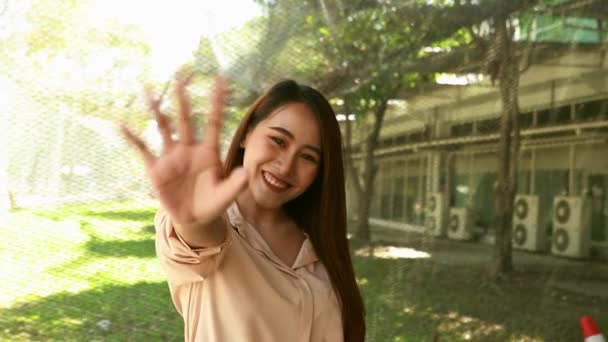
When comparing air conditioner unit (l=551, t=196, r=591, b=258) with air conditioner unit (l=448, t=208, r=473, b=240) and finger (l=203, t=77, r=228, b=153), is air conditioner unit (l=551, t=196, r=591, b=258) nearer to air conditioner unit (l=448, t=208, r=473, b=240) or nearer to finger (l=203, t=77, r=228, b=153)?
air conditioner unit (l=448, t=208, r=473, b=240)

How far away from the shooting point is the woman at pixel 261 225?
0.76 meters

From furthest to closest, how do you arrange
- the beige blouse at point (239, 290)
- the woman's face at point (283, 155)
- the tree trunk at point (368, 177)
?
1. the tree trunk at point (368, 177)
2. the woman's face at point (283, 155)
3. the beige blouse at point (239, 290)

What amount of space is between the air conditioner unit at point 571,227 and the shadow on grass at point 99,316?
4.84 ft

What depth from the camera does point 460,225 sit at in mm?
2455

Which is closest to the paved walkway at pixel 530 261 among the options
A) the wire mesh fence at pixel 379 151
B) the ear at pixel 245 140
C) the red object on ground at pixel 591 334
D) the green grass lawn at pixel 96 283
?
the wire mesh fence at pixel 379 151

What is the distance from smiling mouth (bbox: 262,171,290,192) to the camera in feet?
3.17

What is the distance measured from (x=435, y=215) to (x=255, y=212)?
60.5 inches

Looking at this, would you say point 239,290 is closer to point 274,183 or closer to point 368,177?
point 274,183

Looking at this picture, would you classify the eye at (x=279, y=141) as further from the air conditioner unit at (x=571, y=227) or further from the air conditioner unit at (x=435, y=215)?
the air conditioner unit at (x=571, y=227)

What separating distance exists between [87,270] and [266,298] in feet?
4.02

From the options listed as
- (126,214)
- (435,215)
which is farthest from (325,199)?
(435,215)

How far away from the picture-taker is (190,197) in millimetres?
767

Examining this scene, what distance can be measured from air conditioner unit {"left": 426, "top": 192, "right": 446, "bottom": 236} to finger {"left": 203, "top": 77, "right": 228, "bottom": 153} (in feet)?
5.87

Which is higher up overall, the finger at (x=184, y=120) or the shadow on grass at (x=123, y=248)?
the finger at (x=184, y=120)
